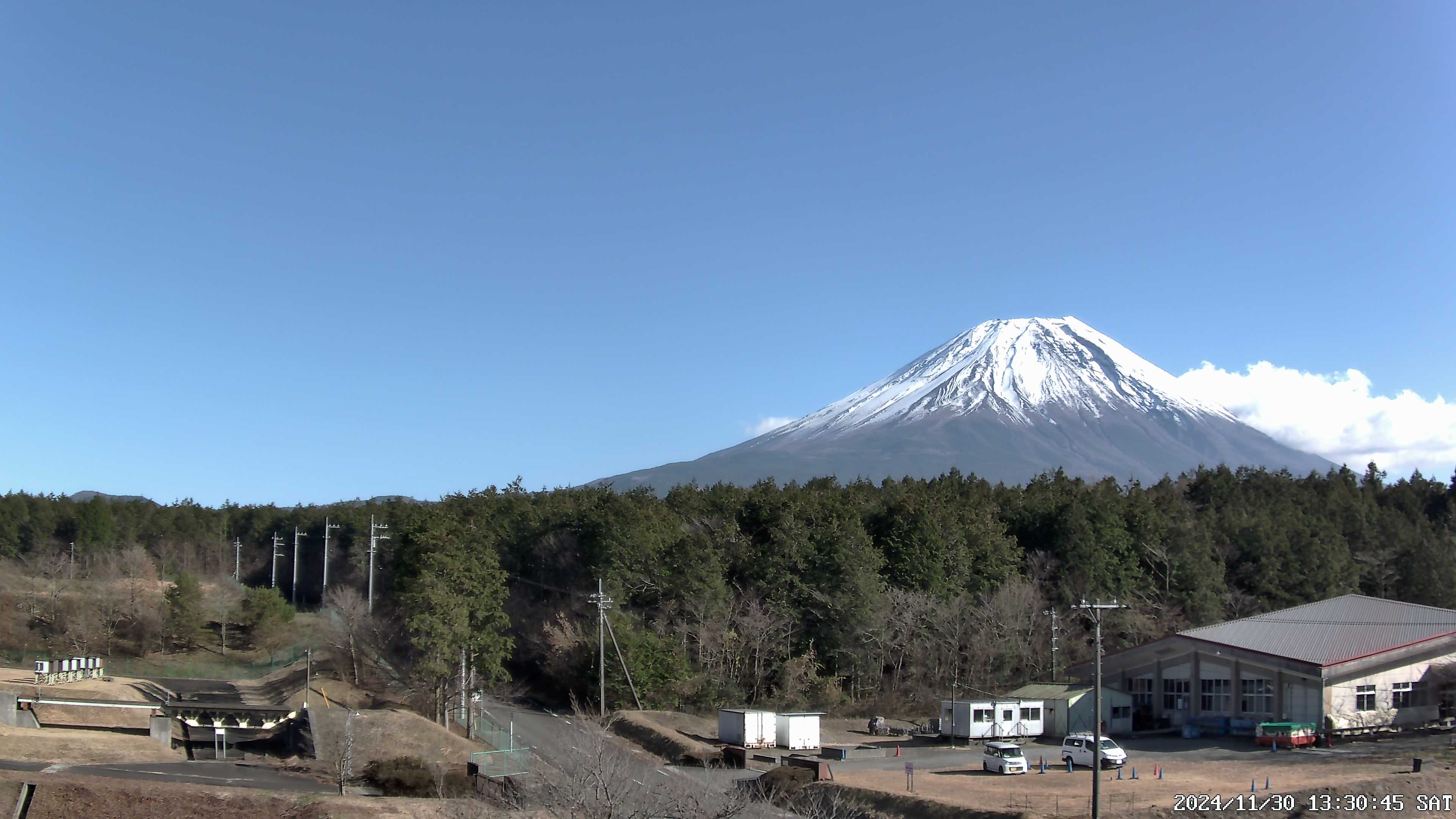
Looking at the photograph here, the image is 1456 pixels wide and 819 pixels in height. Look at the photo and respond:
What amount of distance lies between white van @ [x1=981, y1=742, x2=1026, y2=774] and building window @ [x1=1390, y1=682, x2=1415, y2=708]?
59.1 feet

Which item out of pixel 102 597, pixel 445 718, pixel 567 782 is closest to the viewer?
pixel 567 782

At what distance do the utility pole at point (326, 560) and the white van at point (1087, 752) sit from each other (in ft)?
196

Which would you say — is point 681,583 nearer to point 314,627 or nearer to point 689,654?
point 689,654

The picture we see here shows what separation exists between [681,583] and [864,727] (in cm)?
1202

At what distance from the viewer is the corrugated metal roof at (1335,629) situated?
44.0m

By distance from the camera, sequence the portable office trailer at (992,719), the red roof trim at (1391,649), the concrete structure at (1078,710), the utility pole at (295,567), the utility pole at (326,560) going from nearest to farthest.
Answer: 1. the red roof trim at (1391,649)
2. the portable office trailer at (992,719)
3. the concrete structure at (1078,710)
4. the utility pole at (326,560)
5. the utility pole at (295,567)

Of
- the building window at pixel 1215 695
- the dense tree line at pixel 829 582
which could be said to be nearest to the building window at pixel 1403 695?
the building window at pixel 1215 695

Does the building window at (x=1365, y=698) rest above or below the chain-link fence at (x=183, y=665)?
above

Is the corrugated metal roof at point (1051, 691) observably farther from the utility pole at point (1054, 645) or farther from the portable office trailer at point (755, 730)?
the portable office trailer at point (755, 730)

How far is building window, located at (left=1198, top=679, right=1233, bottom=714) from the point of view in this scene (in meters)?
46.7

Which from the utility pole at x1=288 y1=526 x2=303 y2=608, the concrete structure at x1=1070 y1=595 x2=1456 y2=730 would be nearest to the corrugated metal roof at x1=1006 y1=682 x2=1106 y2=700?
the concrete structure at x1=1070 y1=595 x2=1456 y2=730

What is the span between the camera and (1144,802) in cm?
2867

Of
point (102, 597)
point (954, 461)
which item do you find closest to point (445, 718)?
point (102, 597)

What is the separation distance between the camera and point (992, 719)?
4403 centimetres
